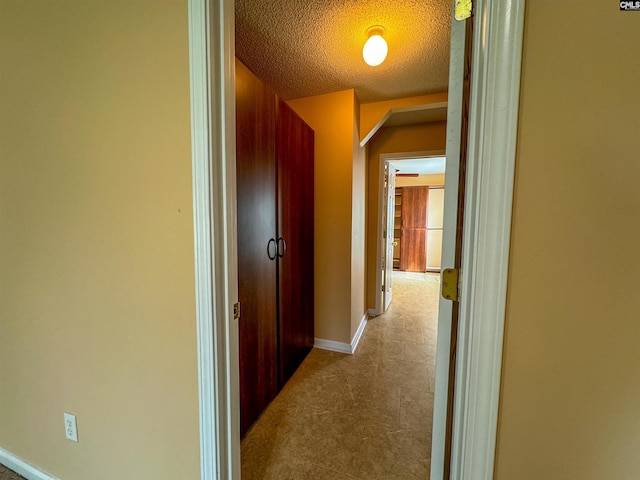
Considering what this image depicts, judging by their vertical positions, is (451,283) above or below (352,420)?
above

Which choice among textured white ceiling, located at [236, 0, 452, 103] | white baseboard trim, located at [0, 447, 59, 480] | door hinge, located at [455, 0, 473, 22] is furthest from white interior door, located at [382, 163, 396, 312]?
white baseboard trim, located at [0, 447, 59, 480]

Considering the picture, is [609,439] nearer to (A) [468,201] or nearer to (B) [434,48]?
(A) [468,201]

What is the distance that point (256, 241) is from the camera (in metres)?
1.50

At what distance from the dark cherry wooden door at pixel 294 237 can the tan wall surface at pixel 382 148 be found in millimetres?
1161

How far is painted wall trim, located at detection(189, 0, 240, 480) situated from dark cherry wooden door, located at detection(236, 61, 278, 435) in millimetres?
485

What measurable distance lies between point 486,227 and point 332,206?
181 centimetres

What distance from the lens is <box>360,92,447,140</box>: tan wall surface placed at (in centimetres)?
230

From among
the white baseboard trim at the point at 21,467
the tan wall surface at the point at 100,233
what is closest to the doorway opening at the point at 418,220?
the tan wall surface at the point at 100,233

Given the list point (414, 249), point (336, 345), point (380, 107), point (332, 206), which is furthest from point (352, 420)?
point (414, 249)

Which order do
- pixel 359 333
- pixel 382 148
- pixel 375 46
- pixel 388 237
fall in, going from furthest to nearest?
pixel 388 237 → pixel 382 148 → pixel 359 333 → pixel 375 46

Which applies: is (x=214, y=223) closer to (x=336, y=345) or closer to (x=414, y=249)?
(x=336, y=345)

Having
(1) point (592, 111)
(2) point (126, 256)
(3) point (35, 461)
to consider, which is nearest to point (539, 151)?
(1) point (592, 111)

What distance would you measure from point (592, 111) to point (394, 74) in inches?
70.8

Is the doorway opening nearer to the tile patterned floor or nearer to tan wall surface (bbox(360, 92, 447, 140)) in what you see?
tan wall surface (bbox(360, 92, 447, 140))
